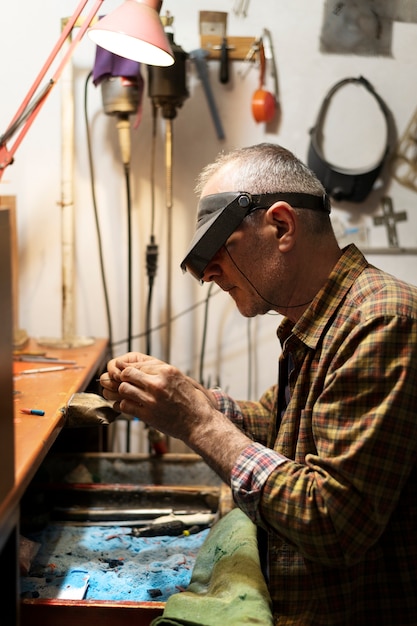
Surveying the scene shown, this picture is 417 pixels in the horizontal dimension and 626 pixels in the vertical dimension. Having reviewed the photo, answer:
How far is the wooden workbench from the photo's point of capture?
4.17 ft

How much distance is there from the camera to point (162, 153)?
2.85 metres

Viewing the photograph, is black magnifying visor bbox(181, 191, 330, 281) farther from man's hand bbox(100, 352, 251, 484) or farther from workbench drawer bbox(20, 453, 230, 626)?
workbench drawer bbox(20, 453, 230, 626)

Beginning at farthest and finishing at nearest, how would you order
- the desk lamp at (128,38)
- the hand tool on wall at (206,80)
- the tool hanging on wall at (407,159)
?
the tool hanging on wall at (407,159)
the hand tool on wall at (206,80)
the desk lamp at (128,38)

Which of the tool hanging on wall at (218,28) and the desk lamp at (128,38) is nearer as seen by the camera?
the desk lamp at (128,38)

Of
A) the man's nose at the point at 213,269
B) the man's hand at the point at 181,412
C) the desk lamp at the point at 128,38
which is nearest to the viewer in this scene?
the man's hand at the point at 181,412

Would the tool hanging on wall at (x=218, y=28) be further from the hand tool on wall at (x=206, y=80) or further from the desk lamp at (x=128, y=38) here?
the desk lamp at (x=128, y=38)

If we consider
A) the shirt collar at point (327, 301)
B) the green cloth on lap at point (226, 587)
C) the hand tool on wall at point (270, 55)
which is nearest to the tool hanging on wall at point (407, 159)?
the hand tool on wall at point (270, 55)

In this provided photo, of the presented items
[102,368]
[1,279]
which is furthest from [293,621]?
[102,368]

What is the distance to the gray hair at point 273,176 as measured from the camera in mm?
1583

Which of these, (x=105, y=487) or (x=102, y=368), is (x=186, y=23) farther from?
(x=105, y=487)

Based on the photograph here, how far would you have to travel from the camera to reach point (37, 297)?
114 inches

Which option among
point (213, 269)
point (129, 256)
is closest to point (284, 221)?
point (213, 269)

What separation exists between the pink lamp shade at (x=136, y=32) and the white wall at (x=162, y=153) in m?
0.62

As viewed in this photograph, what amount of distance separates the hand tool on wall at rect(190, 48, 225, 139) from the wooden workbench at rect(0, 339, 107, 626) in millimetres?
936
